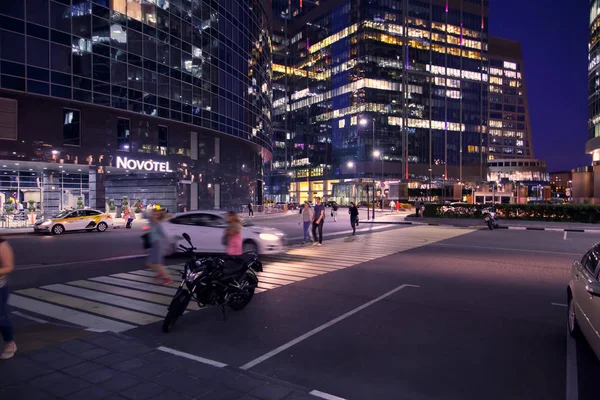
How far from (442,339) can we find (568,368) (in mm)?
1619

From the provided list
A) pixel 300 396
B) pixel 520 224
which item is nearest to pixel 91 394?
pixel 300 396

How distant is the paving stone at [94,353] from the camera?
205 inches

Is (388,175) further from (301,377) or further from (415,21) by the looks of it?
(301,377)

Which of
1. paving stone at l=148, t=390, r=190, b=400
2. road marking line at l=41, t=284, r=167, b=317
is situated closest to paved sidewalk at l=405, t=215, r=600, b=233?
road marking line at l=41, t=284, r=167, b=317

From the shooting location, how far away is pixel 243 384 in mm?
4504

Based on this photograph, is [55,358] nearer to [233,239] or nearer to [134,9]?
[233,239]

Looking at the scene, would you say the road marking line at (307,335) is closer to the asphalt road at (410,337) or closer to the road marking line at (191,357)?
the asphalt road at (410,337)

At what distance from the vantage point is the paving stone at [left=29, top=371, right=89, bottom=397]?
429 centimetres


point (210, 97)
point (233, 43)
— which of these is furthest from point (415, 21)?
point (210, 97)

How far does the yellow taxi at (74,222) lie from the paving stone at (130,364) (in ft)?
73.9

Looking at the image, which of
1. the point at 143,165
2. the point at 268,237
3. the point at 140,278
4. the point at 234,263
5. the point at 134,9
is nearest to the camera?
the point at 234,263

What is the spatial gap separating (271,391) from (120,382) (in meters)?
1.72

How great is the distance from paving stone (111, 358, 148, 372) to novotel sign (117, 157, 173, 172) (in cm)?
3250

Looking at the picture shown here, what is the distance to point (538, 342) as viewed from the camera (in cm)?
605
